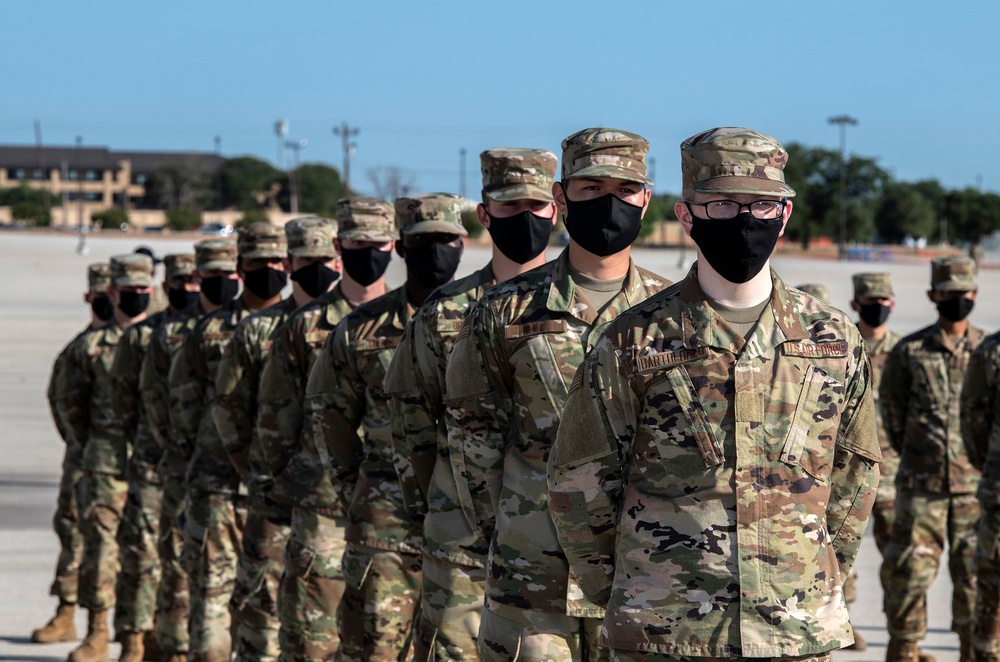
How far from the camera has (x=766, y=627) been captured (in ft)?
13.0

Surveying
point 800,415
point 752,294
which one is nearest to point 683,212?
point 752,294

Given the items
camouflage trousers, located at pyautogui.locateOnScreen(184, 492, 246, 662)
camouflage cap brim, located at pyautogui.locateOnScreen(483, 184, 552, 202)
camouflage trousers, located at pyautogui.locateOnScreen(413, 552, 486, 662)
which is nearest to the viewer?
camouflage trousers, located at pyautogui.locateOnScreen(413, 552, 486, 662)

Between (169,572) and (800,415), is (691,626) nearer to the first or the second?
(800,415)

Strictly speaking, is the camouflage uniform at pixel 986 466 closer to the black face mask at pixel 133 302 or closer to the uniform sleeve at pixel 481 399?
the uniform sleeve at pixel 481 399

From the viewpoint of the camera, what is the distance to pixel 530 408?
16.9 feet

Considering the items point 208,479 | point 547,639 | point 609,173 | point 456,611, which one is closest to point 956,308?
point 208,479

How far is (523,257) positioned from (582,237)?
2.53 feet

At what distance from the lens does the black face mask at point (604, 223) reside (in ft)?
16.7

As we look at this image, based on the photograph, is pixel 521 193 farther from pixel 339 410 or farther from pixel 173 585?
pixel 173 585

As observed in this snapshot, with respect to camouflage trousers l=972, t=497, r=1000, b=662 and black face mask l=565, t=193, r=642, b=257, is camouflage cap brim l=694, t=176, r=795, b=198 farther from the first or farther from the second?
camouflage trousers l=972, t=497, r=1000, b=662

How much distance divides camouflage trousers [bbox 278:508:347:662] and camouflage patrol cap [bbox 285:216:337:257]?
1.64 meters

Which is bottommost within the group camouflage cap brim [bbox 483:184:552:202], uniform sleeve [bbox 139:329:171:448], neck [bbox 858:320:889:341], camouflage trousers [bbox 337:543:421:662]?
camouflage trousers [bbox 337:543:421:662]

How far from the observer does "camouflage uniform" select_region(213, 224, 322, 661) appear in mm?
7770

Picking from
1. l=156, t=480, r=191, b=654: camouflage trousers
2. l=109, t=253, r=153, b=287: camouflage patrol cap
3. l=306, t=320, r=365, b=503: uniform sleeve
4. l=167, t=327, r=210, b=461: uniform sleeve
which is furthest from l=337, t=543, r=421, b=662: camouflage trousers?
l=109, t=253, r=153, b=287: camouflage patrol cap
